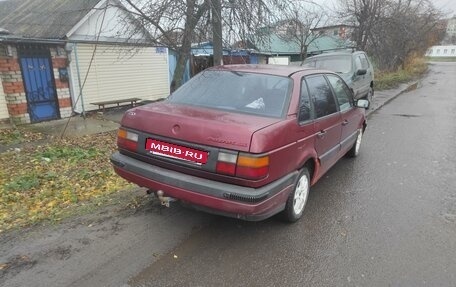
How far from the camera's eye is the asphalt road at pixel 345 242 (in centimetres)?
286

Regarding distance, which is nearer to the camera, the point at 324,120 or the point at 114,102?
the point at 324,120

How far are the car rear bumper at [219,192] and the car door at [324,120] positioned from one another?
866mm

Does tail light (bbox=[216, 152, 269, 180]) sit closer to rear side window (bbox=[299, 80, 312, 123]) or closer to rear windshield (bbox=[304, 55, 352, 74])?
rear side window (bbox=[299, 80, 312, 123])

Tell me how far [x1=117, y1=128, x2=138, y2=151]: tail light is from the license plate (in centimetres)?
18

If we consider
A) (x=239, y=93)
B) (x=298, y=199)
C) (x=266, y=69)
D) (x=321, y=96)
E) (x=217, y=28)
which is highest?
(x=217, y=28)

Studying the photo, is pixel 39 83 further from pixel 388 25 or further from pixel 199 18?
pixel 388 25

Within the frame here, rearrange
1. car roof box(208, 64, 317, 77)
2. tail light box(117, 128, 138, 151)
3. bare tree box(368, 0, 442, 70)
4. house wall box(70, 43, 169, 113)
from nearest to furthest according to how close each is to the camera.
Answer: tail light box(117, 128, 138, 151), car roof box(208, 64, 317, 77), house wall box(70, 43, 169, 113), bare tree box(368, 0, 442, 70)

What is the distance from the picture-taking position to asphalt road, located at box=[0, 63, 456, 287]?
2834mm

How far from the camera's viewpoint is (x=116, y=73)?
11.9m

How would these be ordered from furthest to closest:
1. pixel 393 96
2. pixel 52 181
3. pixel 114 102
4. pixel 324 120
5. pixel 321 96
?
pixel 393 96, pixel 114 102, pixel 52 181, pixel 321 96, pixel 324 120

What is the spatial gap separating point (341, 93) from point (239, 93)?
1975mm

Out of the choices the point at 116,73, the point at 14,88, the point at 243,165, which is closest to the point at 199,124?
the point at 243,165

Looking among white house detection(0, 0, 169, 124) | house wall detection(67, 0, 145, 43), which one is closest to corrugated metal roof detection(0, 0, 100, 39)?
white house detection(0, 0, 169, 124)

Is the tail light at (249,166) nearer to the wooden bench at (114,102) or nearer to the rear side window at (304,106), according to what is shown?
the rear side window at (304,106)
